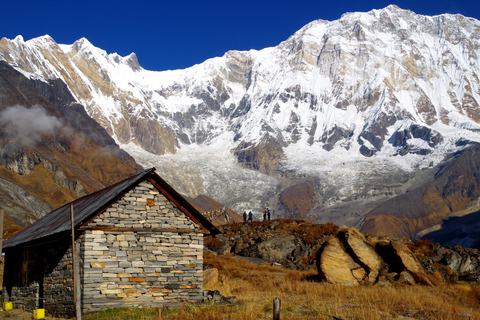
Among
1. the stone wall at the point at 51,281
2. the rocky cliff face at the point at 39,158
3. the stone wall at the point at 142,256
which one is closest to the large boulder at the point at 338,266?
the stone wall at the point at 142,256

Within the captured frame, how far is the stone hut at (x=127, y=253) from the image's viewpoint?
19.9 metres

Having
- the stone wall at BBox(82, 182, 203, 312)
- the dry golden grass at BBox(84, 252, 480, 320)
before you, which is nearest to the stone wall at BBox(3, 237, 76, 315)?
the stone wall at BBox(82, 182, 203, 312)

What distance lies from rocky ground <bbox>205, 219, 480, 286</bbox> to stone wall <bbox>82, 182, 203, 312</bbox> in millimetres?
9168

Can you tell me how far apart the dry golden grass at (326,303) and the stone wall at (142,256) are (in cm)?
89

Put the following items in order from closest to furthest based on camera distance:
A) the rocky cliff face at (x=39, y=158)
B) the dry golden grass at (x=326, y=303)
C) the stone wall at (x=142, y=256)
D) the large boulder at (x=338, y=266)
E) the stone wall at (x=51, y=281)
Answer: the dry golden grass at (x=326, y=303)
the stone wall at (x=142, y=256)
the stone wall at (x=51, y=281)
the large boulder at (x=338, y=266)
the rocky cliff face at (x=39, y=158)

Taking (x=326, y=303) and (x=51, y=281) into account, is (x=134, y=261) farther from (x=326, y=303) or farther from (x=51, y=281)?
(x=326, y=303)

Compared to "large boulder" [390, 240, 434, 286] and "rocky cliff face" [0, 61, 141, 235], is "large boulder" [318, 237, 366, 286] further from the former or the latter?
"rocky cliff face" [0, 61, 141, 235]

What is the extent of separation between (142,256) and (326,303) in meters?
7.89

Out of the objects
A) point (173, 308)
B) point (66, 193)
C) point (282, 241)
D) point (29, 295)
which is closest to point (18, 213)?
point (66, 193)

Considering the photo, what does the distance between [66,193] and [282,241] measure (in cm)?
8330

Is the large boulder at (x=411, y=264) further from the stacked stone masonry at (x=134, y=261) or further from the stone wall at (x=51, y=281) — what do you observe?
the stone wall at (x=51, y=281)

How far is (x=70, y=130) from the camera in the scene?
18925 centimetres

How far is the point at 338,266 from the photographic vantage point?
89.9 feet

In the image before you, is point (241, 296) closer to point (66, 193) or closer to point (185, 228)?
point (185, 228)
